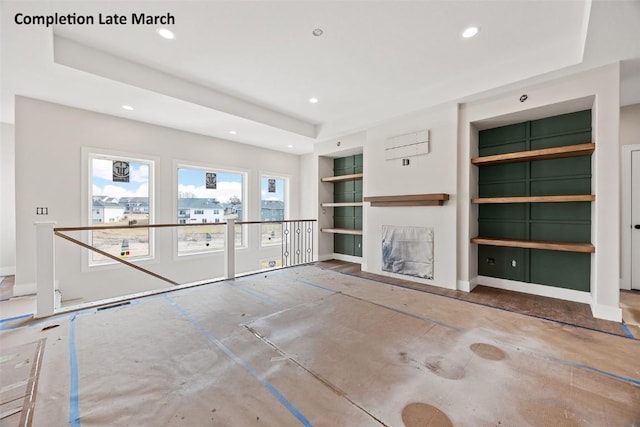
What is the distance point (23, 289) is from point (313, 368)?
15.4ft

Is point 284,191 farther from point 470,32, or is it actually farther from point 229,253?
point 470,32

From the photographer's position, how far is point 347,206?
6.36 meters

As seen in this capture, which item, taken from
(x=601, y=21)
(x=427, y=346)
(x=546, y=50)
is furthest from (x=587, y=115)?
(x=427, y=346)

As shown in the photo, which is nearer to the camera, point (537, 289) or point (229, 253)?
point (537, 289)

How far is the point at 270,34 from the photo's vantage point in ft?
9.41

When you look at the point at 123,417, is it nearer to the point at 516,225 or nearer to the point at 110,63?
the point at 110,63

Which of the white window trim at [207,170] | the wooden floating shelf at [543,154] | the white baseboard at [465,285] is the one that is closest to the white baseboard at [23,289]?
the white window trim at [207,170]

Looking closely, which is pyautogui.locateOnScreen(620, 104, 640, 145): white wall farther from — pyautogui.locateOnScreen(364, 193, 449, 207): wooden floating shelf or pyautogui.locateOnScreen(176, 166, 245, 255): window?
pyautogui.locateOnScreen(176, 166, 245, 255): window

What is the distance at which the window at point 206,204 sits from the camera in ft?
18.4

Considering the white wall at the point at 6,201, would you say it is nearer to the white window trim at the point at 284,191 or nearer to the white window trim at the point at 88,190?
the white window trim at the point at 88,190

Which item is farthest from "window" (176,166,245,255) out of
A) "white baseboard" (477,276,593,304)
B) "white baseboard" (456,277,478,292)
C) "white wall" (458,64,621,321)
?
"white wall" (458,64,621,321)

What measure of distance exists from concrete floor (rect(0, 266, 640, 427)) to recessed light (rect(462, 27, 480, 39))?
10.2 feet

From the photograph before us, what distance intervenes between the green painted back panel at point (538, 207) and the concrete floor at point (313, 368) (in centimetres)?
127

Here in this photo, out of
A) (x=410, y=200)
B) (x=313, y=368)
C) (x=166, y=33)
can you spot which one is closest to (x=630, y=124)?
(x=410, y=200)
